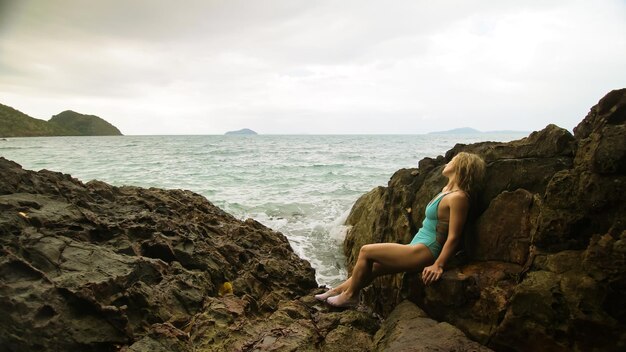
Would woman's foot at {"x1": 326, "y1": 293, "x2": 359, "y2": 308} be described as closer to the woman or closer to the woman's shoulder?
the woman

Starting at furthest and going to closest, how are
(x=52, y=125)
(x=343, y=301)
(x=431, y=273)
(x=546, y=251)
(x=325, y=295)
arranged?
(x=52, y=125) < (x=325, y=295) < (x=343, y=301) < (x=431, y=273) < (x=546, y=251)

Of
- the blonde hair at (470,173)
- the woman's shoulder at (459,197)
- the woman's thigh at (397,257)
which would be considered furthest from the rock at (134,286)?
the blonde hair at (470,173)

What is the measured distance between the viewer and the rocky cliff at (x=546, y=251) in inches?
116

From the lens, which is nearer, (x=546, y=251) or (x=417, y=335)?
(x=546, y=251)

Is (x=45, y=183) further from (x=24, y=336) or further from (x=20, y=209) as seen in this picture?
(x=24, y=336)

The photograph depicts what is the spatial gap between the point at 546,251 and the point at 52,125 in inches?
5876

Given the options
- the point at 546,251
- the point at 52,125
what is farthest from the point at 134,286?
the point at 52,125

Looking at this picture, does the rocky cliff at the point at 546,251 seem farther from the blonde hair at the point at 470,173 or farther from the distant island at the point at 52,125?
the distant island at the point at 52,125

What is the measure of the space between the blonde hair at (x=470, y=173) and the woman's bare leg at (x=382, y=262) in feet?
3.05

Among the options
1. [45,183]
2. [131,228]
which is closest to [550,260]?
[131,228]

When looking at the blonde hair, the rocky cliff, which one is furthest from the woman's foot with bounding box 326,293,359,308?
the blonde hair

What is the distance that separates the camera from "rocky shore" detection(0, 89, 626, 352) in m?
3.08

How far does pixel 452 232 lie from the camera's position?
→ 4305mm

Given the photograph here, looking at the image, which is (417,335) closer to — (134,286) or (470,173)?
(470,173)
